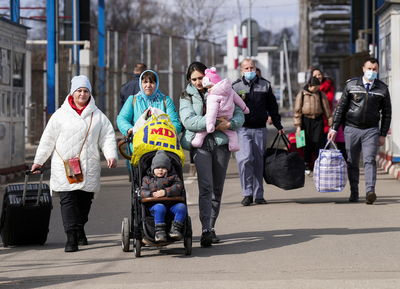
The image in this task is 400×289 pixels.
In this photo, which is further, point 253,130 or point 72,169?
point 253,130

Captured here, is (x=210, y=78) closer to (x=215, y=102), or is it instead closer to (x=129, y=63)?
(x=215, y=102)

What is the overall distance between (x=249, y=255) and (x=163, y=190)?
0.89m

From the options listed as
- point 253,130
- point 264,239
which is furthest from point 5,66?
point 264,239

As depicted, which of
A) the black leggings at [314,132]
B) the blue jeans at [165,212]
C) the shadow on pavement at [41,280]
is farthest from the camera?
the black leggings at [314,132]

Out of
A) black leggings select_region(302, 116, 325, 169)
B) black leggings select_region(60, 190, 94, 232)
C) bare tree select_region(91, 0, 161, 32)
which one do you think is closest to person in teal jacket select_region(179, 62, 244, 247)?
black leggings select_region(60, 190, 94, 232)

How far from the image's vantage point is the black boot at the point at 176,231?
9352 millimetres

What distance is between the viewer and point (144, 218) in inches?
375

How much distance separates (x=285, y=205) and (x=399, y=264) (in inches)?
194

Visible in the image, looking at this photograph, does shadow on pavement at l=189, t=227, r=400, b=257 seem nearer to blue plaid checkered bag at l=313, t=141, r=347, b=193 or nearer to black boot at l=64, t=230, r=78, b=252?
black boot at l=64, t=230, r=78, b=252

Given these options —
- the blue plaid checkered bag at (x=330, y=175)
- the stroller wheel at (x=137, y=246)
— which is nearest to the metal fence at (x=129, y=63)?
the blue plaid checkered bag at (x=330, y=175)

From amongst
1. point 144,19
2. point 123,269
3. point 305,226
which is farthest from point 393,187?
point 144,19

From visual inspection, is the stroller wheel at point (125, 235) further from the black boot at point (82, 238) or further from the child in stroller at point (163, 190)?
the black boot at point (82, 238)

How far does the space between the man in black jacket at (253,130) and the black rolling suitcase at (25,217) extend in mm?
3762

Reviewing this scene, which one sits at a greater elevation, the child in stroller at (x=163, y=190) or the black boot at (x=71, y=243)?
the child in stroller at (x=163, y=190)
